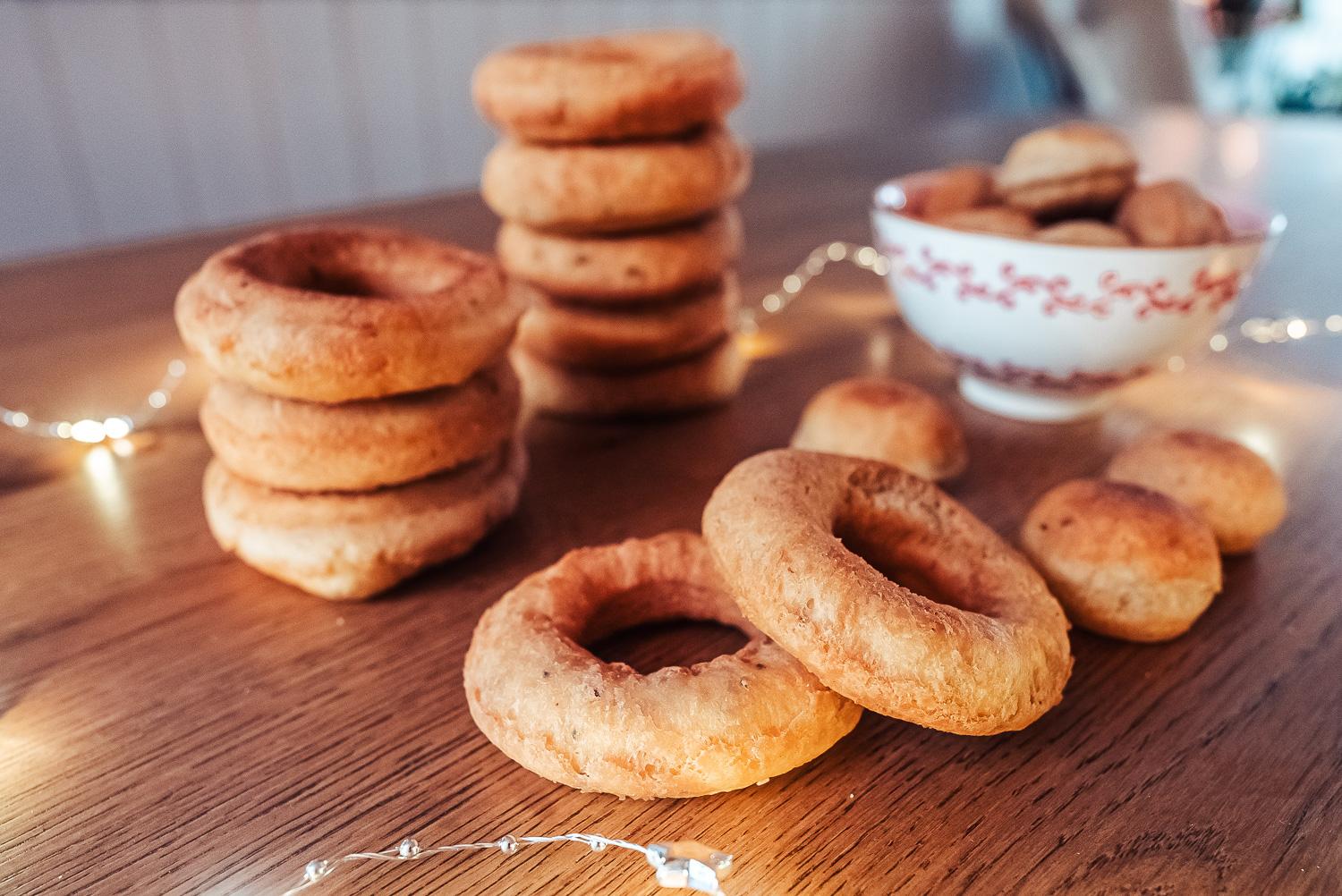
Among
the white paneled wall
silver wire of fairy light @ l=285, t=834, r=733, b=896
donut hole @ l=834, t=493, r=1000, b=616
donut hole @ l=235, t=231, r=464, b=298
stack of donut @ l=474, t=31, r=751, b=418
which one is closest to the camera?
silver wire of fairy light @ l=285, t=834, r=733, b=896

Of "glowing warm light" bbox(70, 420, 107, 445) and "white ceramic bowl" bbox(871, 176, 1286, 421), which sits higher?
"white ceramic bowl" bbox(871, 176, 1286, 421)

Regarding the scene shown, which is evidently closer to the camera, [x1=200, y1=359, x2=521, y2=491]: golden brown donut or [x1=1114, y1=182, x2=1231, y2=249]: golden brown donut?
[x1=200, y1=359, x2=521, y2=491]: golden brown donut

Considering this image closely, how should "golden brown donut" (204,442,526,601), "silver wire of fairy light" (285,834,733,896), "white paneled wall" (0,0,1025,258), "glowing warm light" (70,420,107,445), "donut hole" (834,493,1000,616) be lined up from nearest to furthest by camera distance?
"silver wire of fairy light" (285,834,733,896)
"donut hole" (834,493,1000,616)
"golden brown donut" (204,442,526,601)
"glowing warm light" (70,420,107,445)
"white paneled wall" (0,0,1025,258)

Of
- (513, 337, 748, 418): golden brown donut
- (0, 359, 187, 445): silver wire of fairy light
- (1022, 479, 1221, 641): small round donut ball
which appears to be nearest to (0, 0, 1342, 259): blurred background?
(0, 359, 187, 445): silver wire of fairy light

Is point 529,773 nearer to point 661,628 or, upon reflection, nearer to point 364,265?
point 661,628

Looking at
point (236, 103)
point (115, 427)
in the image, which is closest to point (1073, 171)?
point (115, 427)

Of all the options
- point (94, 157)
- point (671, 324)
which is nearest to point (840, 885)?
point (671, 324)

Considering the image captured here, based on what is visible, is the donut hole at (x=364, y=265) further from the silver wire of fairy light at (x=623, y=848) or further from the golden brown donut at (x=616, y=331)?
the silver wire of fairy light at (x=623, y=848)

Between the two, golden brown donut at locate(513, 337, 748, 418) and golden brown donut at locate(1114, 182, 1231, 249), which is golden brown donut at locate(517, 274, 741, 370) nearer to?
golden brown donut at locate(513, 337, 748, 418)
